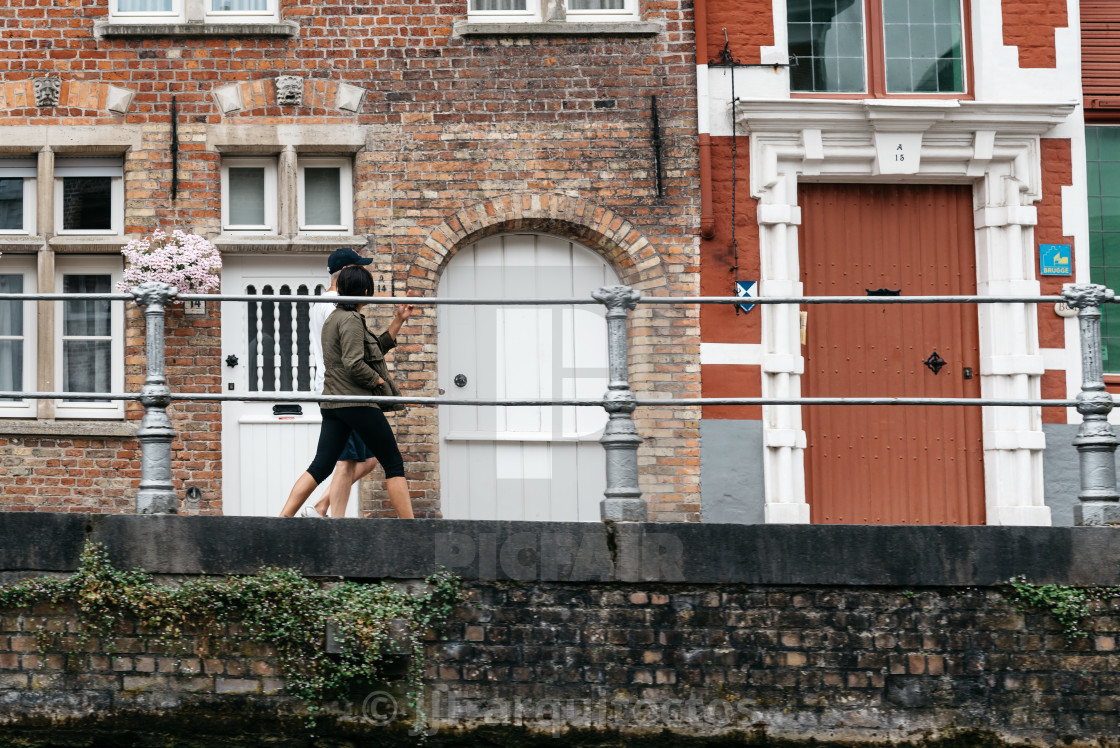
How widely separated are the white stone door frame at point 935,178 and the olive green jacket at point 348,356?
3979 millimetres

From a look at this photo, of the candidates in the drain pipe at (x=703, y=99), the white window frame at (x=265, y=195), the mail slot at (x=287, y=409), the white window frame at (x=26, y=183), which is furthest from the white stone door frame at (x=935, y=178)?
the white window frame at (x=26, y=183)

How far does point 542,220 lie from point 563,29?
1.53m

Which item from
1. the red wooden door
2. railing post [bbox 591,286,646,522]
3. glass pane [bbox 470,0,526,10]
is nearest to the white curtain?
glass pane [bbox 470,0,526,10]

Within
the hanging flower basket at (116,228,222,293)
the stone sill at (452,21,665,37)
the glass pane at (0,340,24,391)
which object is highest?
the stone sill at (452,21,665,37)

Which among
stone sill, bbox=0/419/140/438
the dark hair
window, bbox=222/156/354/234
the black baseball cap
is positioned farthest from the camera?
window, bbox=222/156/354/234

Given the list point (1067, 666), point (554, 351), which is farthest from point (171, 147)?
point (1067, 666)

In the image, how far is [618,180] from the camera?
10.9 metres

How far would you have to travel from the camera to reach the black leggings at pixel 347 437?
7.60 m

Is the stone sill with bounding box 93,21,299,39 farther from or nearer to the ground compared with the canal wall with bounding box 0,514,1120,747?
farther from the ground

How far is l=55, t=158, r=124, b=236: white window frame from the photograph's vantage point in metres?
10.9

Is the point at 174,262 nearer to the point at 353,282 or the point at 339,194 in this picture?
the point at 339,194

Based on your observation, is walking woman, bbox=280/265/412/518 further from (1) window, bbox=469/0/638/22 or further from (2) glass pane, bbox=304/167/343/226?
(1) window, bbox=469/0/638/22

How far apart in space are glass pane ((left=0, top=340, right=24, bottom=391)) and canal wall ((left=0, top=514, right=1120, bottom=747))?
4565 millimetres

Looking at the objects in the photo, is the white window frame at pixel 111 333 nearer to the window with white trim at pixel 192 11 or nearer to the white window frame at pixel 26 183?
the white window frame at pixel 26 183
